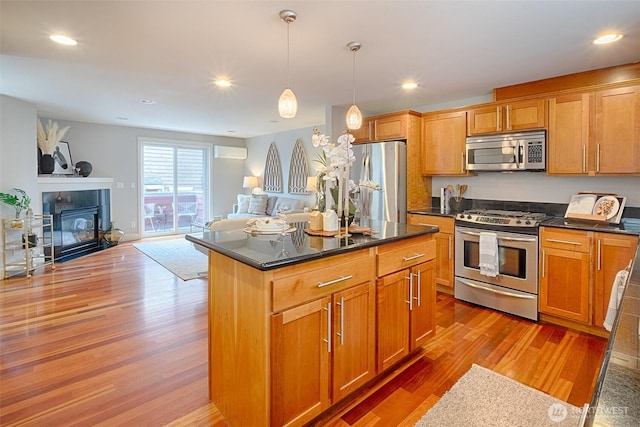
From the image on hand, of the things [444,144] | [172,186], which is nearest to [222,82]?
[444,144]

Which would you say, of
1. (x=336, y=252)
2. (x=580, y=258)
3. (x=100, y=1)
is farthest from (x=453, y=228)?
(x=100, y=1)

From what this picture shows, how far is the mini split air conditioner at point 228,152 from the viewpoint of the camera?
8086 millimetres

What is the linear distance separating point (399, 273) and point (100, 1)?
8.20 ft

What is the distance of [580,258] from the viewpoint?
9.42 feet

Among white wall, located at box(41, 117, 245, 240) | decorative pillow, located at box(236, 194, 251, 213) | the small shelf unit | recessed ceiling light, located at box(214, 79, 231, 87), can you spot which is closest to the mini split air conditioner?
white wall, located at box(41, 117, 245, 240)

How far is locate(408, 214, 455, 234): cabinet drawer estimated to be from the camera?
12.2 ft

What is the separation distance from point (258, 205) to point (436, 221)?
448 centimetres

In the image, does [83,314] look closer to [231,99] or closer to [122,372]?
[122,372]

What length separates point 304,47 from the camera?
2691mm

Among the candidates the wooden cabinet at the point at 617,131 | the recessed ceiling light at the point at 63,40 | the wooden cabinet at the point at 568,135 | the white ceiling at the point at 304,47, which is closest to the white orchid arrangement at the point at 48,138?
the white ceiling at the point at 304,47

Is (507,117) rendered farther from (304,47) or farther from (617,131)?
(304,47)

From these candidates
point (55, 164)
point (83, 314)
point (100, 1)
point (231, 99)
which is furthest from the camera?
point (55, 164)

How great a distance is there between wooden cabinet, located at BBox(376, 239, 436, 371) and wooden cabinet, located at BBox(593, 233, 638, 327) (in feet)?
4.79

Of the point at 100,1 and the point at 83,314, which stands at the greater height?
the point at 100,1
